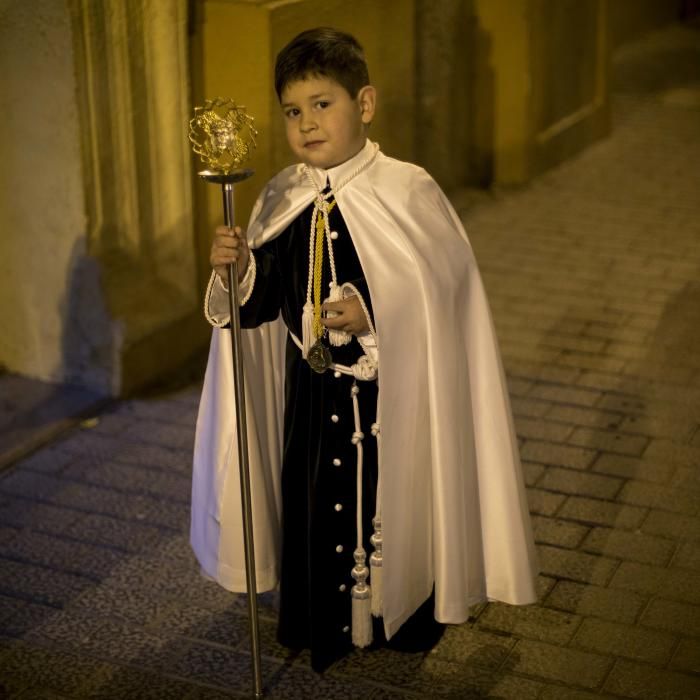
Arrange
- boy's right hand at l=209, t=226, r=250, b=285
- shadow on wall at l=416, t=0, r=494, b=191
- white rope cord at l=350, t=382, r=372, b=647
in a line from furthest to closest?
shadow on wall at l=416, t=0, r=494, b=191 < white rope cord at l=350, t=382, r=372, b=647 < boy's right hand at l=209, t=226, r=250, b=285

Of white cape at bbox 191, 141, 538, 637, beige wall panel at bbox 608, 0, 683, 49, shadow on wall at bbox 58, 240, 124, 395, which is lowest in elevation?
beige wall panel at bbox 608, 0, 683, 49

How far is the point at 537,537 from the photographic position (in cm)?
504

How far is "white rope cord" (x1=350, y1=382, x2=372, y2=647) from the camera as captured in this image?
4.00 metres

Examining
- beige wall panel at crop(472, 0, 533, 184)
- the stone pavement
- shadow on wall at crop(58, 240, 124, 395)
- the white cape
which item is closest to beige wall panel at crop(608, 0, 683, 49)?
beige wall panel at crop(472, 0, 533, 184)

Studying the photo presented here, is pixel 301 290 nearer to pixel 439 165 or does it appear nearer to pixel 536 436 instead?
pixel 536 436

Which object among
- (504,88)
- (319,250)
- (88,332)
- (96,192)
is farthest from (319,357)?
(504,88)

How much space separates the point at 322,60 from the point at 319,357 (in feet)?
2.70

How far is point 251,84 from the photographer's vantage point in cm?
677

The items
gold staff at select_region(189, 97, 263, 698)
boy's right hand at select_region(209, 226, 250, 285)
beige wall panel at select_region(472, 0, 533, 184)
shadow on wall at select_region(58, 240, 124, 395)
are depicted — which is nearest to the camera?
gold staff at select_region(189, 97, 263, 698)

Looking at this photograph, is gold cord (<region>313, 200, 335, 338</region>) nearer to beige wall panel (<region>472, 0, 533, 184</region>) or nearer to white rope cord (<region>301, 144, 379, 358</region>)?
white rope cord (<region>301, 144, 379, 358</region>)

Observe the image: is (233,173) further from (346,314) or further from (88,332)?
(88,332)

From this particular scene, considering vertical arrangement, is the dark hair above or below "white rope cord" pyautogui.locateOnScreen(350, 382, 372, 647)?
above

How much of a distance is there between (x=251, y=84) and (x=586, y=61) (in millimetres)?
4694

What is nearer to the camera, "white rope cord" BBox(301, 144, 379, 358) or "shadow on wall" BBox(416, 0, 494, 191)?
"white rope cord" BBox(301, 144, 379, 358)
